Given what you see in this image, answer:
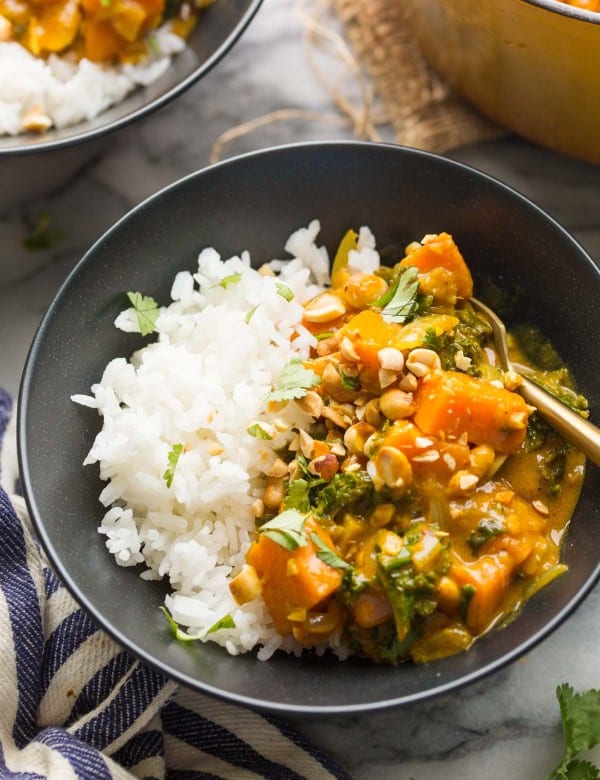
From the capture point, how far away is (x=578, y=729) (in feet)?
10.8

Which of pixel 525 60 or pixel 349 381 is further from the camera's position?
pixel 525 60

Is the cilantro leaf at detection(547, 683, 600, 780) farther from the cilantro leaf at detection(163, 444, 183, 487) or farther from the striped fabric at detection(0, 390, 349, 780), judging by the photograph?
the cilantro leaf at detection(163, 444, 183, 487)

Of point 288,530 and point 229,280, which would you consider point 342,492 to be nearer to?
point 288,530

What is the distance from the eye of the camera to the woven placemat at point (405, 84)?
4.15 m

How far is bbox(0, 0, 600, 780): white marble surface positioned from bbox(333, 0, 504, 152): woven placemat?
104 mm

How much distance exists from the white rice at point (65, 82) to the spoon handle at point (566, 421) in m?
2.00

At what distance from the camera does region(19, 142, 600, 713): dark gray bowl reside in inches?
116

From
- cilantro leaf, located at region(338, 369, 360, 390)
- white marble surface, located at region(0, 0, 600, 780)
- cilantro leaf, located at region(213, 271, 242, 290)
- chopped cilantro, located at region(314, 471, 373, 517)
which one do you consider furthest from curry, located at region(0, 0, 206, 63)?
chopped cilantro, located at region(314, 471, 373, 517)

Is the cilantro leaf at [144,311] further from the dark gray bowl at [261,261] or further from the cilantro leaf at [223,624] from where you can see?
the cilantro leaf at [223,624]

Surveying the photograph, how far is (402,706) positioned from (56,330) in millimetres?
1622

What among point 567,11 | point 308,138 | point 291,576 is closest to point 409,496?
point 291,576

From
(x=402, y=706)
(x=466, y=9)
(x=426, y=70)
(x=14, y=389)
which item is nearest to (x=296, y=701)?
(x=402, y=706)

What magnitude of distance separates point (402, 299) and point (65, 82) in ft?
5.91

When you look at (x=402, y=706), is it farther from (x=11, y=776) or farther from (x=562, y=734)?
(x=11, y=776)
